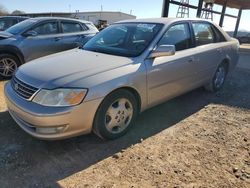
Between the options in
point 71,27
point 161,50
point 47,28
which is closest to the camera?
point 161,50

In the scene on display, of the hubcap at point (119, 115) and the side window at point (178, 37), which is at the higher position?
the side window at point (178, 37)

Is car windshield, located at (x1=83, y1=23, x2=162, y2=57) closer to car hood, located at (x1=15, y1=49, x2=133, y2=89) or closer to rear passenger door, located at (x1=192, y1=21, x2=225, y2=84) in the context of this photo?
car hood, located at (x1=15, y1=49, x2=133, y2=89)

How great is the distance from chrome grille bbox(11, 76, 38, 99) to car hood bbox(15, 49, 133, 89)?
0.05m

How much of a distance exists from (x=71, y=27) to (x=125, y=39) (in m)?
4.26

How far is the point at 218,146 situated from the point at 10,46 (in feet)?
17.9

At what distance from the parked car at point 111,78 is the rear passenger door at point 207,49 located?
0.02 metres

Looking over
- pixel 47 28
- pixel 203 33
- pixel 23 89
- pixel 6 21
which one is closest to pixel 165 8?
pixel 47 28

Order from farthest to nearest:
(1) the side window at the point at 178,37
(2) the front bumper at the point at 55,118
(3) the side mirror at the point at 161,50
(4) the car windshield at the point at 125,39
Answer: (1) the side window at the point at 178,37, (4) the car windshield at the point at 125,39, (3) the side mirror at the point at 161,50, (2) the front bumper at the point at 55,118

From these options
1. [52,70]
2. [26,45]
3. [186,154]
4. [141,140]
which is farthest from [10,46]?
[186,154]

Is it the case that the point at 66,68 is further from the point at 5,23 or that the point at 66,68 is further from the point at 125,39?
the point at 5,23

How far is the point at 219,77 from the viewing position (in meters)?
6.30

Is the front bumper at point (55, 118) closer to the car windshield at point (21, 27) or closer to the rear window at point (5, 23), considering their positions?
the car windshield at point (21, 27)

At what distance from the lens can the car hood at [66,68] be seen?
3424 mm

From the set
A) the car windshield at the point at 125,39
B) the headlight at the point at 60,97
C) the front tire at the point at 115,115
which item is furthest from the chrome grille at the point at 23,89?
the car windshield at the point at 125,39
